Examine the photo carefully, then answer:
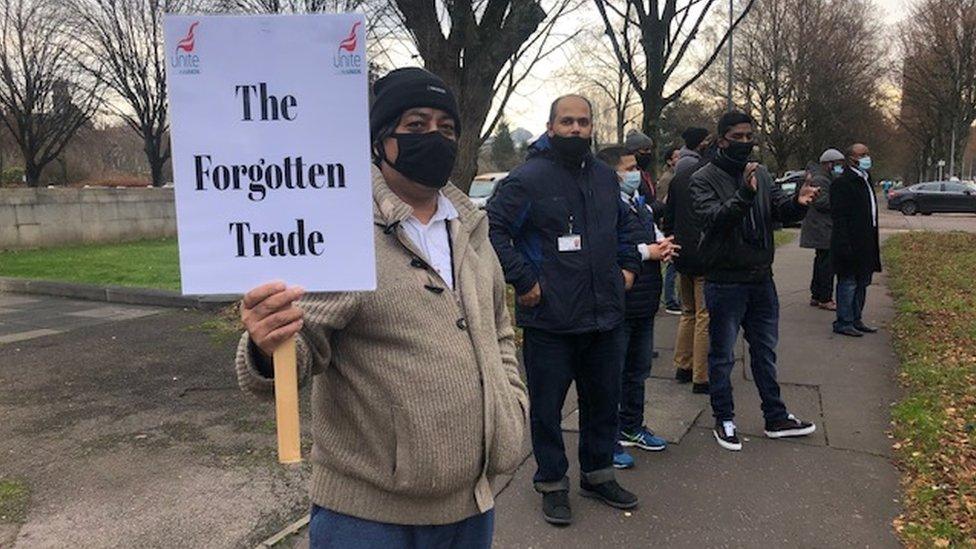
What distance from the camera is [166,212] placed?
810 inches

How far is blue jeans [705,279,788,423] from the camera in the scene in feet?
14.5

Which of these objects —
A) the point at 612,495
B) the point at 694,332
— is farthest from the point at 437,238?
the point at 694,332

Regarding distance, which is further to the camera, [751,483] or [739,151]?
[739,151]

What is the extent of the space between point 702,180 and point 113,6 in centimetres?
2398

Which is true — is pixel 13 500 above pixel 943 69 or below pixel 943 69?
below

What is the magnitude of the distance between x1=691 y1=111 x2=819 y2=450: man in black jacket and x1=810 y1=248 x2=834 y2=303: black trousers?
16.3 feet

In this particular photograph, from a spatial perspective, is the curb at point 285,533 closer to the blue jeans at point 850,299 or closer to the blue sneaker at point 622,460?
the blue sneaker at point 622,460

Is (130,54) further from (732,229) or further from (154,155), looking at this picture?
(732,229)

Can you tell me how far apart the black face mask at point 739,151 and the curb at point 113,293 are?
239 inches

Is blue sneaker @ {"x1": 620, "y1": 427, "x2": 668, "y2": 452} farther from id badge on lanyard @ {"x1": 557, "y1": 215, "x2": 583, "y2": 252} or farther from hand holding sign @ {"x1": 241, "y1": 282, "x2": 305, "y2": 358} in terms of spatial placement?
hand holding sign @ {"x1": 241, "y1": 282, "x2": 305, "y2": 358}

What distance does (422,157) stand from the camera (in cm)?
188

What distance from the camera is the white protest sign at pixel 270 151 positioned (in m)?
1.46

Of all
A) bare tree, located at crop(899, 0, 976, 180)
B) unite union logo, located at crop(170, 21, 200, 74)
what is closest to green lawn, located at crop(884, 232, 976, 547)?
unite union logo, located at crop(170, 21, 200, 74)

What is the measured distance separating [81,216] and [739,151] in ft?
57.7
